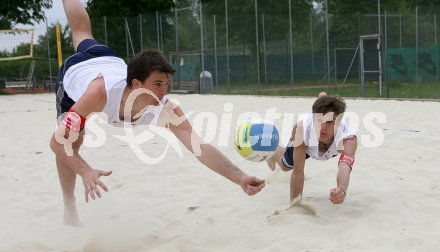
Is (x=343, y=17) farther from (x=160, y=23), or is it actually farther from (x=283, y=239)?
(x=283, y=239)

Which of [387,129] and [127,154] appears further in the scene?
[387,129]

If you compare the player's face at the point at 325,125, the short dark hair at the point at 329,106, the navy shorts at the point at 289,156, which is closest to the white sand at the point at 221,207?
the navy shorts at the point at 289,156

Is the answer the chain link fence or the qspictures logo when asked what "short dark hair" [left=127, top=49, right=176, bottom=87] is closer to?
the qspictures logo

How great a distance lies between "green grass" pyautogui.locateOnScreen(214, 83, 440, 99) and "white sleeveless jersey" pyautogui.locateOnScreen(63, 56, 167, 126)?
10542 millimetres

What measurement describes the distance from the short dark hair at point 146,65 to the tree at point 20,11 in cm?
2347

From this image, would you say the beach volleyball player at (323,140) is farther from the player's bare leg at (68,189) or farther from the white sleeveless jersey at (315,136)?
the player's bare leg at (68,189)

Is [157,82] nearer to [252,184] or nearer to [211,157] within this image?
[211,157]

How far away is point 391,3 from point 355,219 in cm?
2550

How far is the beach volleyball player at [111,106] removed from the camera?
275 cm

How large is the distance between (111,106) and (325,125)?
139 cm

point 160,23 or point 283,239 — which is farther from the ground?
point 160,23

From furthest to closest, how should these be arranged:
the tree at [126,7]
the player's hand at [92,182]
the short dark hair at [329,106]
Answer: the tree at [126,7]
the short dark hair at [329,106]
the player's hand at [92,182]

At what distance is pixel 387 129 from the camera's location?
675cm

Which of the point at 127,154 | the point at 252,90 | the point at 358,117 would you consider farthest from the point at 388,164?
the point at 252,90
